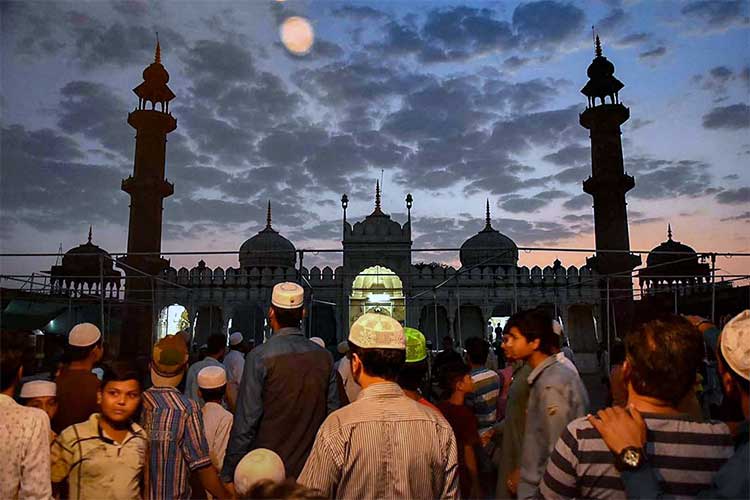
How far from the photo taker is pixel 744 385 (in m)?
1.67

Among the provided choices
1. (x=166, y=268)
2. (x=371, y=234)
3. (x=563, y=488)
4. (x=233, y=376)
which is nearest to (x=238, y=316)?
(x=166, y=268)

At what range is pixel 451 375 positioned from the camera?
3404 millimetres

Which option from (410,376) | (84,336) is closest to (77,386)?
(84,336)

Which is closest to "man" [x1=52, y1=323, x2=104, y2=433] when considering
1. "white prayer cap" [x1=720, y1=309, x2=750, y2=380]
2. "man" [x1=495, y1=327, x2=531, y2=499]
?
"man" [x1=495, y1=327, x2=531, y2=499]

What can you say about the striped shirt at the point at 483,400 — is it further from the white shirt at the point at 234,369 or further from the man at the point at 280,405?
the white shirt at the point at 234,369

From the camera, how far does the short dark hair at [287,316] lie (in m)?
2.97

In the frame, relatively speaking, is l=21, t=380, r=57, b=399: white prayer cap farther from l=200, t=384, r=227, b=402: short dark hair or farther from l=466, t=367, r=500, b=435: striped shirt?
l=466, t=367, r=500, b=435: striped shirt

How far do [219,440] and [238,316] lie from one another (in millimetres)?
26176

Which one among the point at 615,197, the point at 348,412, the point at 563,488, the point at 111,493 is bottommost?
the point at 111,493

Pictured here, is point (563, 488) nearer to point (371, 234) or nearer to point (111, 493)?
point (111, 493)

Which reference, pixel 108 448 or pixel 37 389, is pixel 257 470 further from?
pixel 37 389

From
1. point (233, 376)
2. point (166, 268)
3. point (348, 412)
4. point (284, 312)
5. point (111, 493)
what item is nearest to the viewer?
point (348, 412)

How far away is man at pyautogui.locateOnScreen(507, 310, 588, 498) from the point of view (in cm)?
233

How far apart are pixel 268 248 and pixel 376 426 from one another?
3039 centimetres
